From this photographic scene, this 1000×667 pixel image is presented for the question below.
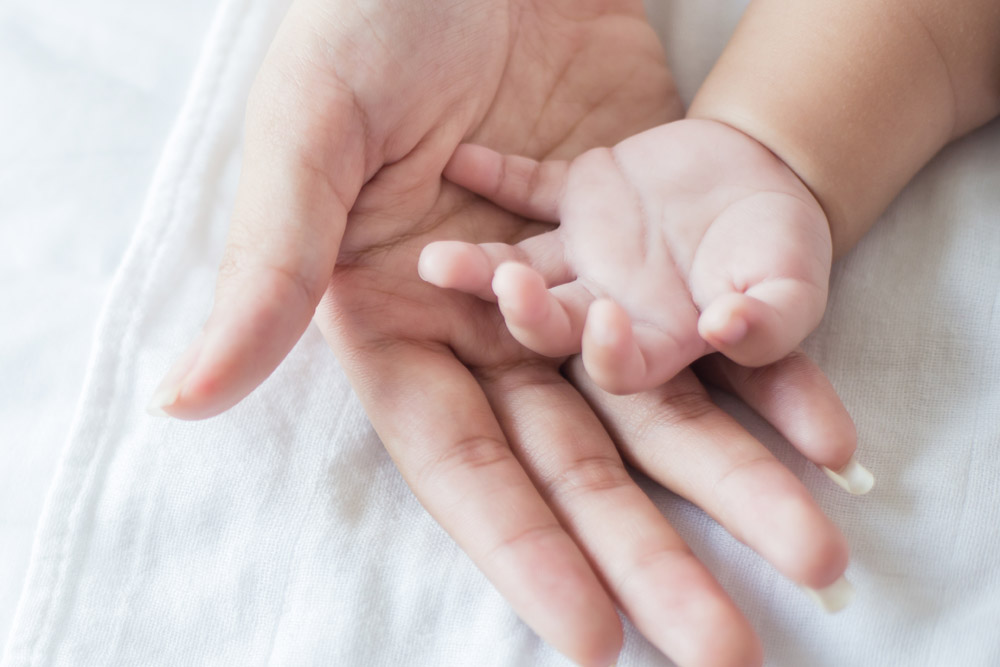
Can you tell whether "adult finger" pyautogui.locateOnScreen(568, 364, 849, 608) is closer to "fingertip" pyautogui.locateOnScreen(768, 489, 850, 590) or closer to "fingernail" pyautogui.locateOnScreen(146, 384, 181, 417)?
"fingertip" pyautogui.locateOnScreen(768, 489, 850, 590)

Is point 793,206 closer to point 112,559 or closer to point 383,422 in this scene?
point 383,422

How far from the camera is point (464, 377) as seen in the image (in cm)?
65

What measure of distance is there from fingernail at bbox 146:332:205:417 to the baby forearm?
527 mm

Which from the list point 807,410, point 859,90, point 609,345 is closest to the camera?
point 609,345

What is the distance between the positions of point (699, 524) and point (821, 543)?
0.38ft

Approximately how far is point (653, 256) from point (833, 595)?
28cm

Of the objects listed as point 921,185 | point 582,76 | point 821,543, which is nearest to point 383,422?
point 821,543

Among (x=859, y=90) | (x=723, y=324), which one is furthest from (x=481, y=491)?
(x=859, y=90)

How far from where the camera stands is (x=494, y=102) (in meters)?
0.79

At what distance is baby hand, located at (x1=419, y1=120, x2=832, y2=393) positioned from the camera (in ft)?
1.74

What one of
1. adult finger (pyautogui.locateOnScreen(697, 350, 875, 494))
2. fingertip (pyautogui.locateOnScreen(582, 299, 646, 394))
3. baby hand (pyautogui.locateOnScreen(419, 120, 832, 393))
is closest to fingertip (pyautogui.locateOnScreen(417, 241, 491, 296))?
baby hand (pyautogui.locateOnScreen(419, 120, 832, 393))

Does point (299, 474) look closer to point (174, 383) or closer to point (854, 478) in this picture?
point (174, 383)

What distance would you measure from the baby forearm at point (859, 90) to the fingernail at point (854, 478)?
246 millimetres

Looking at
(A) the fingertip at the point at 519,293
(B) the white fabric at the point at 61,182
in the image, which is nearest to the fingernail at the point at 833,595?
(A) the fingertip at the point at 519,293
